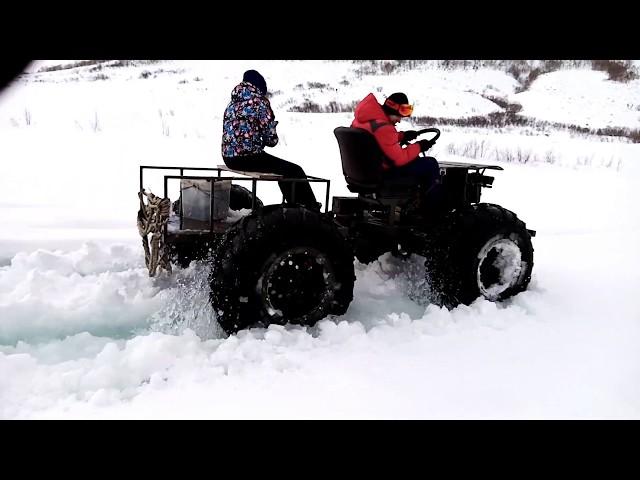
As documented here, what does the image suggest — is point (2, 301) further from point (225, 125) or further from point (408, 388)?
point (408, 388)

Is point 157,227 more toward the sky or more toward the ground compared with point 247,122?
more toward the ground

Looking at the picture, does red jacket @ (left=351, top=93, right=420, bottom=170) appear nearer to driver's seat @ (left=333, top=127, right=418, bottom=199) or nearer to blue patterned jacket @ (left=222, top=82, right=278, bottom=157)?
driver's seat @ (left=333, top=127, right=418, bottom=199)

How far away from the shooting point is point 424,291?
4.25m

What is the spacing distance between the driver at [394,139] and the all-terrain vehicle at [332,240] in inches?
2.5

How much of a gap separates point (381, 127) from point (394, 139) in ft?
0.44

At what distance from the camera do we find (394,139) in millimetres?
3965

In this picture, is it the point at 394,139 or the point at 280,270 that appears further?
the point at 394,139

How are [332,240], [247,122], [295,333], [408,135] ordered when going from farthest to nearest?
[408,135]
[247,122]
[332,240]
[295,333]

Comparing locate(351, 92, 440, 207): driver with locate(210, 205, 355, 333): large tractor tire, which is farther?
locate(351, 92, 440, 207): driver

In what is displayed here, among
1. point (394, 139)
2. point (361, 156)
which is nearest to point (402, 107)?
point (394, 139)

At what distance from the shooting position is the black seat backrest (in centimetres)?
394

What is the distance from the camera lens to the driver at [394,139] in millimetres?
3912

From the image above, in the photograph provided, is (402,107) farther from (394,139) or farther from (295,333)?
(295,333)

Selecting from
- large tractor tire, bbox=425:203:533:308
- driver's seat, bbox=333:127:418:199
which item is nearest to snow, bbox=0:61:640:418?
large tractor tire, bbox=425:203:533:308
